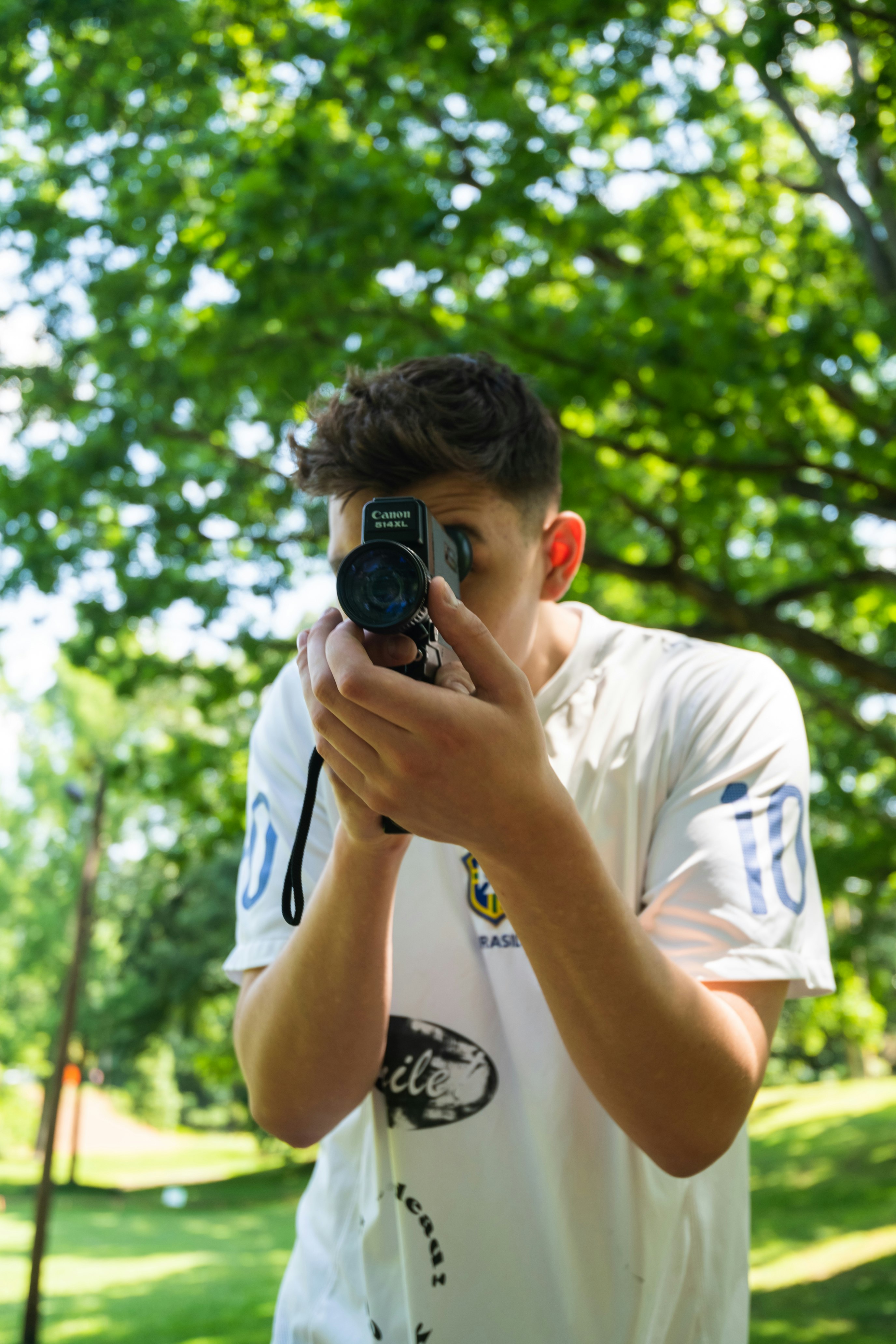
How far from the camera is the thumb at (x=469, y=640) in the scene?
1.29 meters

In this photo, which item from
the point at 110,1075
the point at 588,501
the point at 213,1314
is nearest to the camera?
the point at 588,501

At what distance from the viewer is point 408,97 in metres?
6.38

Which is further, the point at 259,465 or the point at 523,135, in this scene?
the point at 259,465

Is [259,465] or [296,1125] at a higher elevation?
[259,465]

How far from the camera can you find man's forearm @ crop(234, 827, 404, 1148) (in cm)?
151

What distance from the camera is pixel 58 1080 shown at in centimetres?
1800

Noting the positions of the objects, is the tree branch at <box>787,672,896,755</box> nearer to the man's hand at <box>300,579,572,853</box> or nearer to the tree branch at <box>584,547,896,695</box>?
the tree branch at <box>584,547,896,695</box>

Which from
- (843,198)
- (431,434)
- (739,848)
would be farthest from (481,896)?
(843,198)

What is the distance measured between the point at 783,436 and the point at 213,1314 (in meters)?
15.2

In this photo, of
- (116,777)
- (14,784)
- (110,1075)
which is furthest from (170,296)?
(110,1075)

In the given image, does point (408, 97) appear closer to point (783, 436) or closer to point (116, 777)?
point (783, 436)

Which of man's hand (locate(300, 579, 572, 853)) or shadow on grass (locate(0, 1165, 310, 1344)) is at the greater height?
man's hand (locate(300, 579, 572, 853))

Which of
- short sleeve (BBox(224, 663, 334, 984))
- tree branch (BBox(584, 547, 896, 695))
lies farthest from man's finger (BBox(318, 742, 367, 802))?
tree branch (BBox(584, 547, 896, 695))

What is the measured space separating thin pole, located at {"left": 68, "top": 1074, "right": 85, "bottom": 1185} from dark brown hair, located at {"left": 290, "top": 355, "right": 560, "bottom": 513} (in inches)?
1259
